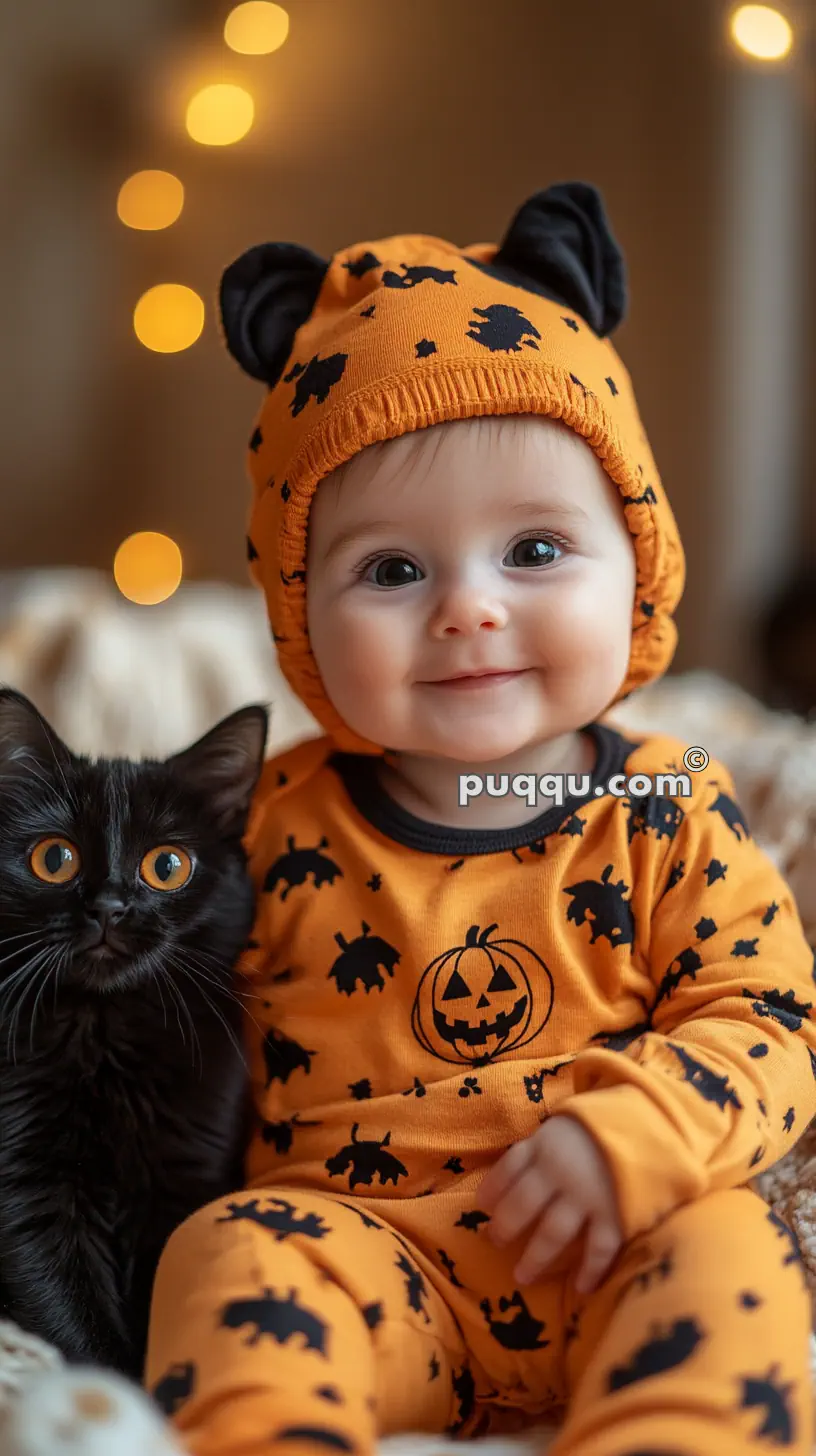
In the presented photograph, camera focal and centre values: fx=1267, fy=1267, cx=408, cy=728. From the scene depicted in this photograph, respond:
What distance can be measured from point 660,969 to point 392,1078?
8.4 inches

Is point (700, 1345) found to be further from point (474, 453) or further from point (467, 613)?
point (474, 453)

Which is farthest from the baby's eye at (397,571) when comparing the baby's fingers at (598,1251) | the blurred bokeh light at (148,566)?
the blurred bokeh light at (148,566)

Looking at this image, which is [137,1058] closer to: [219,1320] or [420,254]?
[219,1320]

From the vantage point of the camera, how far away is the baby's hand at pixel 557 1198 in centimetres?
77

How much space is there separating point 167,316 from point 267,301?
1458 mm

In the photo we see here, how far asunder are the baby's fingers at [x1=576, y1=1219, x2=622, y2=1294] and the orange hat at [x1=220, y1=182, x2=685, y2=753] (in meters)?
0.43

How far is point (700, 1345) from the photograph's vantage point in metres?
0.66

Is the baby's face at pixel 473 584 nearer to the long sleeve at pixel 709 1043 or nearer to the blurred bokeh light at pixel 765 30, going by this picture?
the long sleeve at pixel 709 1043

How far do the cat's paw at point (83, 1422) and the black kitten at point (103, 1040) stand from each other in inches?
11.0

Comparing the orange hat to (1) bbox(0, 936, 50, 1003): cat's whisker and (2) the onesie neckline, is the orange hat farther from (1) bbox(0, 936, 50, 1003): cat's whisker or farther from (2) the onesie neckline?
(1) bbox(0, 936, 50, 1003): cat's whisker

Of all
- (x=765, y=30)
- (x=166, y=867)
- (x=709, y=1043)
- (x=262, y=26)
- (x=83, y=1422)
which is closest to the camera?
(x=83, y=1422)

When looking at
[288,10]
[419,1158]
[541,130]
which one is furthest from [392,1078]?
[288,10]

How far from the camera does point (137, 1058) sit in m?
0.93

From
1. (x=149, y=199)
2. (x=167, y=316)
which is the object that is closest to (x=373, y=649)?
(x=167, y=316)
